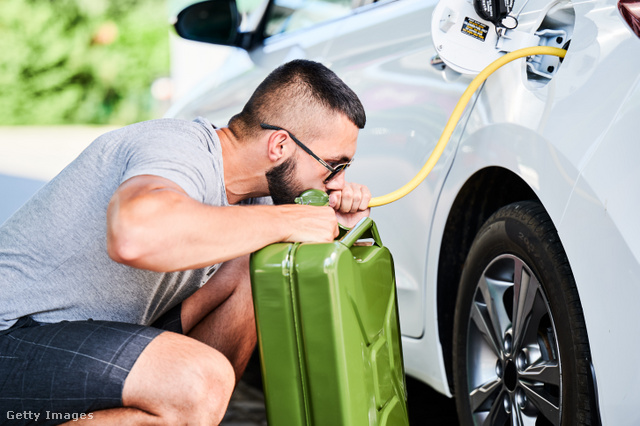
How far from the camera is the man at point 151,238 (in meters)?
1.54

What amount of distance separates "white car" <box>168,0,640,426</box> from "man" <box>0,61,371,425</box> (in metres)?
0.26

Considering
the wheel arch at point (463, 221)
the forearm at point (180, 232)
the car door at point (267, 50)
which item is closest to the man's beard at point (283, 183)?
the forearm at point (180, 232)

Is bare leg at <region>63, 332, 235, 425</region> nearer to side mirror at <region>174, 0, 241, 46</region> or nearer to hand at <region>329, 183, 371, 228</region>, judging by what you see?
hand at <region>329, 183, 371, 228</region>

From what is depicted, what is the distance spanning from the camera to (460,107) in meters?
1.88

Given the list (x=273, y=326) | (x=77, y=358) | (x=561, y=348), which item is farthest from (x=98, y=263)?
(x=561, y=348)

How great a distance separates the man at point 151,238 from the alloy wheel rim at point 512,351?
0.43 m

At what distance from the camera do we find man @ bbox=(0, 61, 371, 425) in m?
1.54

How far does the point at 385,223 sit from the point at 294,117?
561 millimetres

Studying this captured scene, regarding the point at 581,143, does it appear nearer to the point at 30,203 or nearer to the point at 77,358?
the point at 77,358

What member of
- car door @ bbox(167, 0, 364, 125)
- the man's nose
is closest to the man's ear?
the man's nose

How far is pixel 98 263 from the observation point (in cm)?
175

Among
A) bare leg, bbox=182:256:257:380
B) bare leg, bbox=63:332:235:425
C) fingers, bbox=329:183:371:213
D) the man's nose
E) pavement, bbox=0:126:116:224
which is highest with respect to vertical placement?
the man's nose

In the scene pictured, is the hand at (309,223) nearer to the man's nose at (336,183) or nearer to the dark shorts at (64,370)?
the man's nose at (336,183)

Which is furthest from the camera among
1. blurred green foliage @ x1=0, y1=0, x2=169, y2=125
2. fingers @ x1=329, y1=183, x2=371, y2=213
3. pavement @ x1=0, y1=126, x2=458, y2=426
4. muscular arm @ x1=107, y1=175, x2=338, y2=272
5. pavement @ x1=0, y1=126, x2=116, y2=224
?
blurred green foliage @ x1=0, y1=0, x2=169, y2=125
